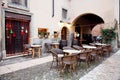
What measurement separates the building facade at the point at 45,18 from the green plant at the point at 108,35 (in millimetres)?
631

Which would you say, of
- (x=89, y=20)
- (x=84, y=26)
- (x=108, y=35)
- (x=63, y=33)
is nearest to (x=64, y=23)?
(x=63, y=33)

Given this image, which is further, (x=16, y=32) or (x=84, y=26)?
(x=84, y=26)

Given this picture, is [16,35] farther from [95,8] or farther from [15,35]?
[95,8]

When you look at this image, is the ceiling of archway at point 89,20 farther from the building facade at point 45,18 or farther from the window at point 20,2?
the window at point 20,2

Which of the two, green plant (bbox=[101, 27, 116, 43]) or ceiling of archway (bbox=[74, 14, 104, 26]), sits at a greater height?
ceiling of archway (bbox=[74, 14, 104, 26])

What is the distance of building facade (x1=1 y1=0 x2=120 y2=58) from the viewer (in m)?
7.49

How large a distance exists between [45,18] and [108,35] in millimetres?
4709

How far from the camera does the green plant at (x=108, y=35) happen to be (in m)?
11.1

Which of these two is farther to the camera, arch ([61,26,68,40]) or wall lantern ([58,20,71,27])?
arch ([61,26,68,40])

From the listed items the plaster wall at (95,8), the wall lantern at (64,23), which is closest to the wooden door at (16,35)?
the wall lantern at (64,23)

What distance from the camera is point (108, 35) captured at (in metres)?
11.1

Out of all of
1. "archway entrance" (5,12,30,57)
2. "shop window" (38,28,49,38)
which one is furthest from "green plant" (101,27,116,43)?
"archway entrance" (5,12,30,57)

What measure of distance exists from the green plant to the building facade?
0.63 metres

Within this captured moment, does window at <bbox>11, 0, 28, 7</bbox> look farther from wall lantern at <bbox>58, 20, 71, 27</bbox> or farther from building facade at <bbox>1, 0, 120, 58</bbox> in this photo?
wall lantern at <bbox>58, 20, 71, 27</bbox>
